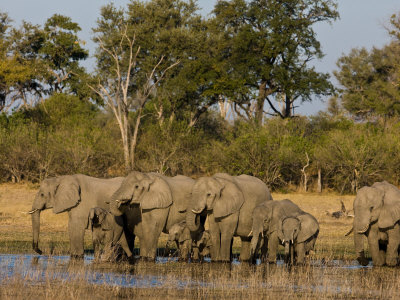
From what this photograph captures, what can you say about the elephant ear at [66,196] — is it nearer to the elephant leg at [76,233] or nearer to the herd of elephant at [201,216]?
the herd of elephant at [201,216]

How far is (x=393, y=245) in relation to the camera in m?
17.2

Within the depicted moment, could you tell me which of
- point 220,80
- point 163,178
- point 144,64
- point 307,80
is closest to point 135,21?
point 144,64

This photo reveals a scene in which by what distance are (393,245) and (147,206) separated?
5.67 meters

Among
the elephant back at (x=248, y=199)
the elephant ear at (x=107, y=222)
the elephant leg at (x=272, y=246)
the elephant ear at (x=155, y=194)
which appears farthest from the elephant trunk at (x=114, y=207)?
the elephant leg at (x=272, y=246)

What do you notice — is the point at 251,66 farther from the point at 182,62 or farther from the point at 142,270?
Answer: the point at 142,270

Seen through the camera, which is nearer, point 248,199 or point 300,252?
point 300,252

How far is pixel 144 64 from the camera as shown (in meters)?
56.4

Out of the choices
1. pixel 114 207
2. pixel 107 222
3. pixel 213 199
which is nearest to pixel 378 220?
pixel 213 199

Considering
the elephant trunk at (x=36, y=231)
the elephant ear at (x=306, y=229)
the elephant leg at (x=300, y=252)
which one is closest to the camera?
the elephant ear at (x=306, y=229)

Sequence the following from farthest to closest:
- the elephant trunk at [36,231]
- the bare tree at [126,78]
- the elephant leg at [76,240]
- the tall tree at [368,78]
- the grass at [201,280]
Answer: the tall tree at [368,78], the bare tree at [126,78], the elephant trunk at [36,231], the elephant leg at [76,240], the grass at [201,280]

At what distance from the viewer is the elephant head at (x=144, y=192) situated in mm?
17703

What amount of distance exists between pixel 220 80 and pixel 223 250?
38.1 m

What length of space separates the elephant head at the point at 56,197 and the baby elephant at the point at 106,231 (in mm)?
983

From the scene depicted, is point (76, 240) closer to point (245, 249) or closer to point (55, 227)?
point (245, 249)
